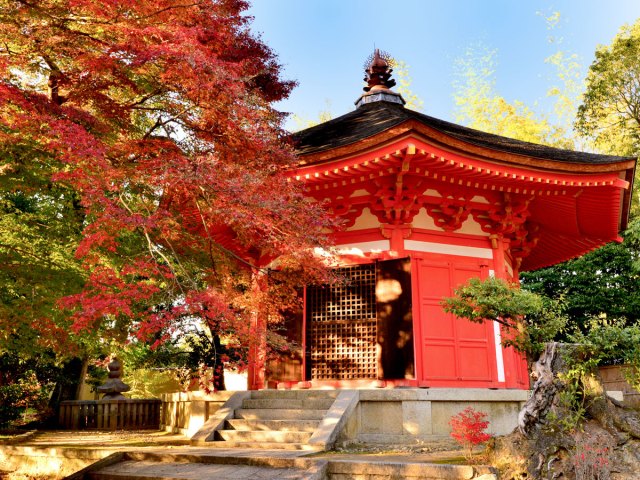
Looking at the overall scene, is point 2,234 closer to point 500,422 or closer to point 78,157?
point 78,157

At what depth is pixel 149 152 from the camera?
26.6 feet

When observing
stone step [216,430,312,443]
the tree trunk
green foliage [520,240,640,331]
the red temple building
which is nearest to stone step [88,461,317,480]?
stone step [216,430,312,443]

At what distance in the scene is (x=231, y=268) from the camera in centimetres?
980

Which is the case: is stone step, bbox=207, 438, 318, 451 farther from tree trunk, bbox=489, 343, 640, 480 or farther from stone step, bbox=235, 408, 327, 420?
tree trunk, bbox=489, 343, 640, 480

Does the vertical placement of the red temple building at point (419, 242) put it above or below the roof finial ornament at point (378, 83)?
below

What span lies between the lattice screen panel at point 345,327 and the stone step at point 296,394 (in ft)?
1.99

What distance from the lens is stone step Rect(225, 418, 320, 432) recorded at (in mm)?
8102

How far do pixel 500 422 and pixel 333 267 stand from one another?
12.1 ft

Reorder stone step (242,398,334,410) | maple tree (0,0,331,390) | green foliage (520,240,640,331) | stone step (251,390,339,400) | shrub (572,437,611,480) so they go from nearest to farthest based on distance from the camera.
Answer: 1. shrub (572,437,611,480)
2. maple tree (0,0,331,390)
3. stone step (242,398,334,410)
4. stone step (251,390,339,400)
5. green foliage (520,240,640,331)

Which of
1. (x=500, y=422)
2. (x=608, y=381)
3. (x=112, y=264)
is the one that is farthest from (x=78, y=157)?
(x=608, y=381)

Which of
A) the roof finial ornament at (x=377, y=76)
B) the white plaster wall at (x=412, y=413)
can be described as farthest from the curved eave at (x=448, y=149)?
the roof finial ornament at (x=377, y=76)

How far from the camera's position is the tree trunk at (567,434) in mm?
5316

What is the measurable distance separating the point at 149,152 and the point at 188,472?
14.7 feet

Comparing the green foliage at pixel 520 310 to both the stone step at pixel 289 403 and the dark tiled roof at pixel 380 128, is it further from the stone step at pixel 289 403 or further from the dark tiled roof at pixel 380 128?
the dark tiled roof at pixel 380 128
